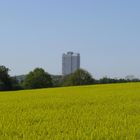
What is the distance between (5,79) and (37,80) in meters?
24.4

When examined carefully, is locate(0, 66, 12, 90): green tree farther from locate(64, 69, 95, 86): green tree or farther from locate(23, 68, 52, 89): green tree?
locate(64, 69, 95, 86): green tree

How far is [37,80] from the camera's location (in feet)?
443

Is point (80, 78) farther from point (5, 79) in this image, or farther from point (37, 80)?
point (5, 79)

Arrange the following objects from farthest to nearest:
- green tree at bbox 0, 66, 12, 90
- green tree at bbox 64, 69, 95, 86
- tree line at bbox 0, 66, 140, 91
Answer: green tree at bbox 64, 69, 95, 86 < tree line at bbox 0, 66, 140, 91 < green tree at bbox 0, 66, 12, 90

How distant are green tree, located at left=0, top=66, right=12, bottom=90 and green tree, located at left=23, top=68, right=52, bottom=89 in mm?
12592

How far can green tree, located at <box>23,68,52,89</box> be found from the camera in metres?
131

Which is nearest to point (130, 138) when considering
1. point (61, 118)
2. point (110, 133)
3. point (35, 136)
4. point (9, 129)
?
point (110, 133)

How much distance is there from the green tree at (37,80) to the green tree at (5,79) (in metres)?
12.6

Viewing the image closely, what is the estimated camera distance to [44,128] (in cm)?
1169

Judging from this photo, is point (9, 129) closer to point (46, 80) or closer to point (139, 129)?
point (139, 129)

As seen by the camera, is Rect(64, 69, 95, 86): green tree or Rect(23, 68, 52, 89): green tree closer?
Rect(23, 68, 52, 89): green tree

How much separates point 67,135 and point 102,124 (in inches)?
81.9

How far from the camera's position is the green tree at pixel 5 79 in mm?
106875

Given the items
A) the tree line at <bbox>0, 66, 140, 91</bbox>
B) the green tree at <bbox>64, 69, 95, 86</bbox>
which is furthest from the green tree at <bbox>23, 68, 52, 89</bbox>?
the green tree at <bbox>64, 69, 95, 86</bbox>
